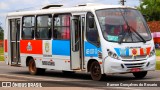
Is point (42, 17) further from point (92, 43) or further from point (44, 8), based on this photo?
point (92, 43)

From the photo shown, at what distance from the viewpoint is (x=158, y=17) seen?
4178 inches

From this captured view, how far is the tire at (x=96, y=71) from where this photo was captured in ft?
57.8

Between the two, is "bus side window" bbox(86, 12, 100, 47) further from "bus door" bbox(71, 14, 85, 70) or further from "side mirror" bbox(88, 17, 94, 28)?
"bus door" bbox(71, 14, 85, 70)

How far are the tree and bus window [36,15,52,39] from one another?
8327cm

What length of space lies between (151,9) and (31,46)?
3404 inches

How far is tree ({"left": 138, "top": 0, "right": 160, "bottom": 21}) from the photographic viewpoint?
106 m

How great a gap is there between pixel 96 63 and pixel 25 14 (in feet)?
20.4

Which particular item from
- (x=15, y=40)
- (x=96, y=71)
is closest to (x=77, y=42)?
(x=96, y=71)

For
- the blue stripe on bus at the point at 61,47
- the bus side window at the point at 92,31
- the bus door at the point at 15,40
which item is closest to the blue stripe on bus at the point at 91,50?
the bus side window at the point at 92,31

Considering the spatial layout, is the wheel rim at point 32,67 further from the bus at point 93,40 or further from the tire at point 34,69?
the bus at point 93,40

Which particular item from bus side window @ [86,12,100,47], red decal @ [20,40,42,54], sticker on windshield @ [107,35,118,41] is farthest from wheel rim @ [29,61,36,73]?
sticker on windshield @ [107,35,118,41]

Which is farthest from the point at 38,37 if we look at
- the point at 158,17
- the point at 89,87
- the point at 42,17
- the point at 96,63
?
the point at 158,17

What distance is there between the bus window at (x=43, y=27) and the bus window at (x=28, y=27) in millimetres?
472

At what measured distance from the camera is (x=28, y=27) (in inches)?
890
